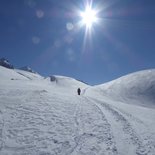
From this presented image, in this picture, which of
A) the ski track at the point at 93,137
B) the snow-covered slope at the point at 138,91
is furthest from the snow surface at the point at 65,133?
the snow-covered slope at the point at 138,91

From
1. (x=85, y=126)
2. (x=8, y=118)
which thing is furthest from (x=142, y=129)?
(x=8, y=118)

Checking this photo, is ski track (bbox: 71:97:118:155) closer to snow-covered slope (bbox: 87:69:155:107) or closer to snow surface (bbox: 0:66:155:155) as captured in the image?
snow surface (bbox: 0:66:155:155)

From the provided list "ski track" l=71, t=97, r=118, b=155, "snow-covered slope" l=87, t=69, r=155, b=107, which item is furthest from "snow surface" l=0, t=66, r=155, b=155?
"snow-covered slope" l=87, t=69, r=155, b=107

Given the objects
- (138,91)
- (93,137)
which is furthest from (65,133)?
(138,91)

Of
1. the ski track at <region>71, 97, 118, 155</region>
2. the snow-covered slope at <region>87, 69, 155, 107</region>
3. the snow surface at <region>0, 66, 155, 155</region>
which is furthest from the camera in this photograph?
the snow-covered slope at <region>87, 69, 155, 107</region>

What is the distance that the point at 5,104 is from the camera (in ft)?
57.6

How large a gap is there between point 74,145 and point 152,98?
135 feet

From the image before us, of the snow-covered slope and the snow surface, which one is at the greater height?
the snow-covered slope

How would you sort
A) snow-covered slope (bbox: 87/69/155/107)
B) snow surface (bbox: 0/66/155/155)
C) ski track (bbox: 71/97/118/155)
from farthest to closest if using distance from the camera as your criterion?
snow-covered slope (bbox: 87/69/155/107)
ski track (bbox: 71/97/118/155)
snow surface (bbox: 0/66/155/155)

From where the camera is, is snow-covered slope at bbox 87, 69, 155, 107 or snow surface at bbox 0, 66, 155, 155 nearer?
snow surface at bbox 0, 66, 155, 155

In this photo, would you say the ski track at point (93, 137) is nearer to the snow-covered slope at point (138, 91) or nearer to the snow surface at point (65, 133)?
the snow surface at point (65, 133)

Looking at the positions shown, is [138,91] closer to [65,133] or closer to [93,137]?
[93,137]

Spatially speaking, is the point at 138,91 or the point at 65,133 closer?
the point at 65,133

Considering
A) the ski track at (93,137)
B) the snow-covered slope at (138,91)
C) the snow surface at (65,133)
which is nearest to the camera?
the snow surface at (65,133)
